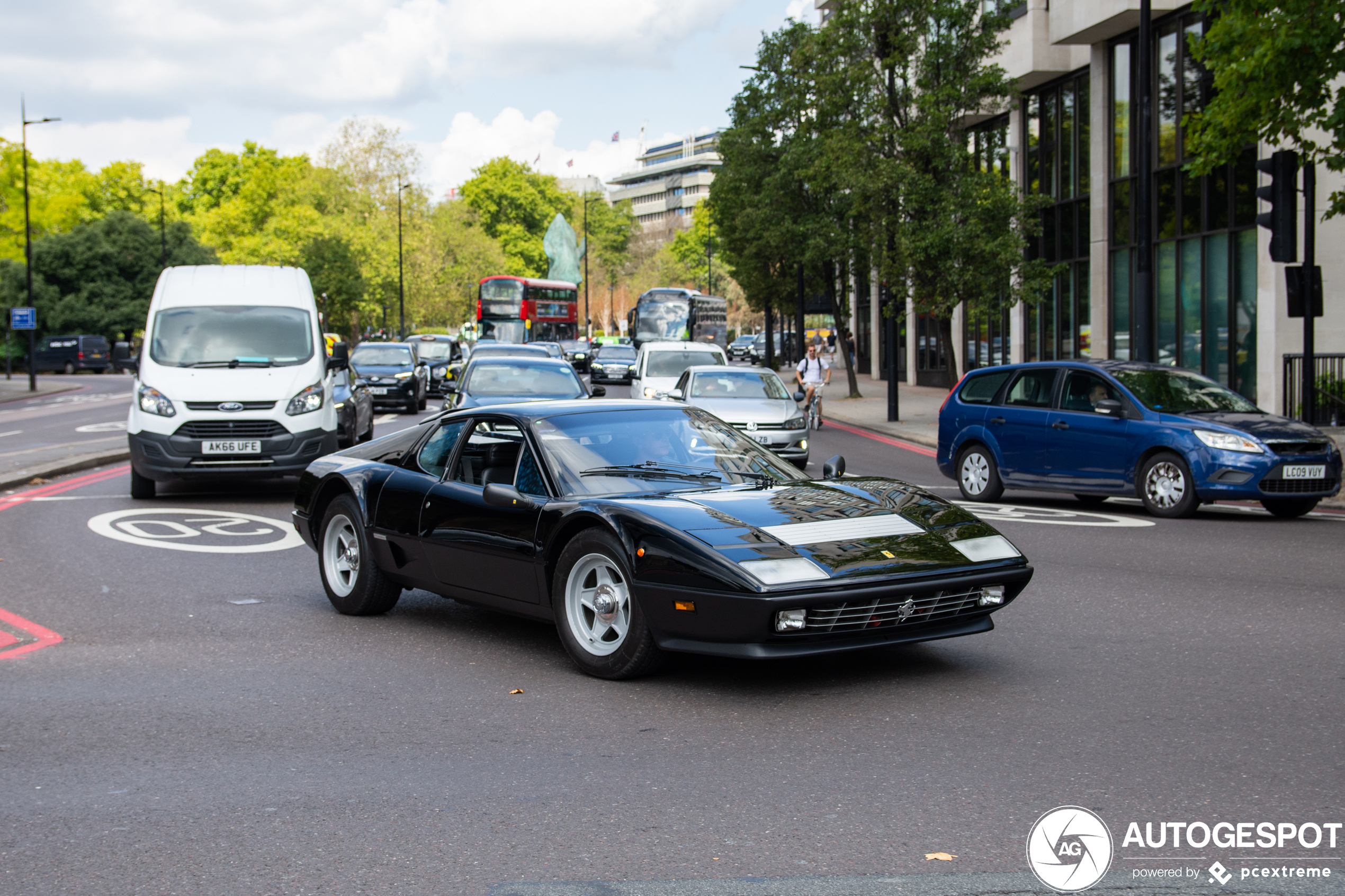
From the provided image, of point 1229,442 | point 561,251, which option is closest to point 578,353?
point 1229,442

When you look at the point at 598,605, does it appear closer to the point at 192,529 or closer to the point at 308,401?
the point at 192,529

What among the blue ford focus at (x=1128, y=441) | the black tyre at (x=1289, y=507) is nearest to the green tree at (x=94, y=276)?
the blue ford focus at (x=1128, y=441)

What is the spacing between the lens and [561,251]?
380ft

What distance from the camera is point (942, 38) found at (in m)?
27.3

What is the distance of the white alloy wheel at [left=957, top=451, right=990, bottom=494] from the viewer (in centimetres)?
1441

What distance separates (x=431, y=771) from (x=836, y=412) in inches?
1110

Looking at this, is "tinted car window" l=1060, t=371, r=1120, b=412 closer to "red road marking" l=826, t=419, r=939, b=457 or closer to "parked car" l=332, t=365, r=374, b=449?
"red road marking" l=826, t=419, r=939, b=457

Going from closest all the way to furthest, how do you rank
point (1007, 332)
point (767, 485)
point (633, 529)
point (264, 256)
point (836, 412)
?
point (633, 529) < point (767, 485) < point (836, 412) < point (1007, 332) < point (264, 256)

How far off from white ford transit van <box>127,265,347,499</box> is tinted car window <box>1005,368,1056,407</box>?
7.27m

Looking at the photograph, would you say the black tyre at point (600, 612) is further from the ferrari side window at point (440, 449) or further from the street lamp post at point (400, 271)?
the street lamp post at point (400, 271)

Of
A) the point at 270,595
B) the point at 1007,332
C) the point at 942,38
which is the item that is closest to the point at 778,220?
the point at 1007,332

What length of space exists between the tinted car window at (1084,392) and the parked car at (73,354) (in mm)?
63467

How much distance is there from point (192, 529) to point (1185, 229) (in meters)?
20.5

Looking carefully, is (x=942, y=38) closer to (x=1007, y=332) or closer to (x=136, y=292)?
(x=1007, y=332)
